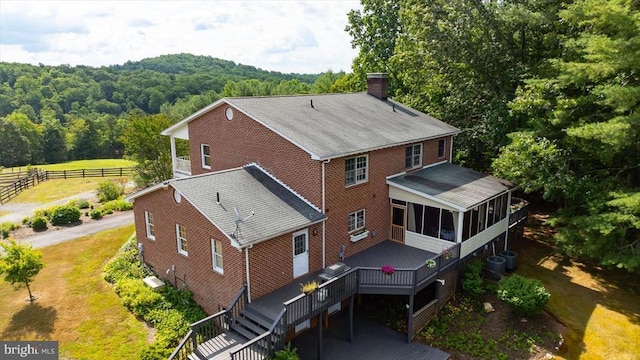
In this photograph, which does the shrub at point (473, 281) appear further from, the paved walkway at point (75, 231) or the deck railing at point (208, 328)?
the paved walkway at point (75, 231)

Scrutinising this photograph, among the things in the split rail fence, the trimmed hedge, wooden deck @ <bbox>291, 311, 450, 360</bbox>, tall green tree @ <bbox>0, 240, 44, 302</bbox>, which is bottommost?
the split rail fence

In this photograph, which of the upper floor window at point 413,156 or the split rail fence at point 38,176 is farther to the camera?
the split rail fence at point 38,176

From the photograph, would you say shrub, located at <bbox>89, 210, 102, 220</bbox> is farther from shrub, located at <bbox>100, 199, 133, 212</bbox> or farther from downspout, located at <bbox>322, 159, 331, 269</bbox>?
downspout, located at <bbox>322, 159, 331, 269</bbox>

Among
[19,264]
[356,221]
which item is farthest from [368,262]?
[19,264]

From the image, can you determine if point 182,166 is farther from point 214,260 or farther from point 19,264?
point 214,260

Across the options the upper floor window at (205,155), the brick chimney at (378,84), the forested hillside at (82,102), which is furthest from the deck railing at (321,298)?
the forested hillside at (82,102)

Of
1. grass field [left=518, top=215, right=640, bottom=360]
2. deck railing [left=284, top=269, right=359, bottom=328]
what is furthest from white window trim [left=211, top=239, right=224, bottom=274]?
grass field [left=518, top=215, right=640, bottom=360]

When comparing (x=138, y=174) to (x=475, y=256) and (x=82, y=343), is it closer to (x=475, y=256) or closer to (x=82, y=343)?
(x=82, y=343)
